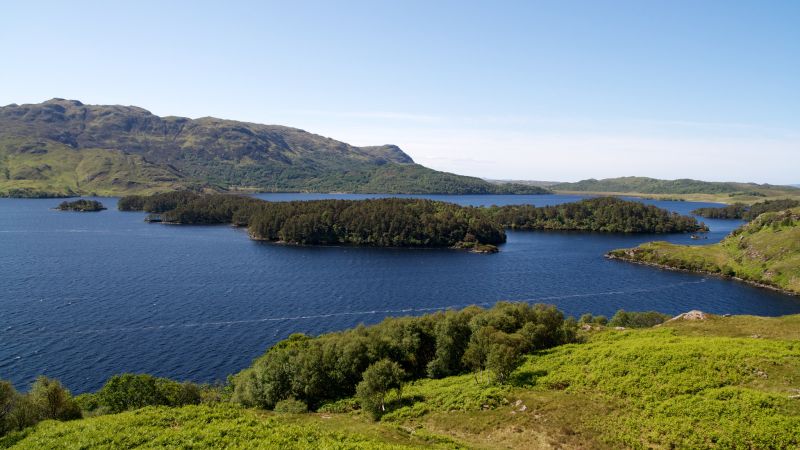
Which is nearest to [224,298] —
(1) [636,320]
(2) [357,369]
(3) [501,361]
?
(2) [357,369]

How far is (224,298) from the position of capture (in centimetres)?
13362

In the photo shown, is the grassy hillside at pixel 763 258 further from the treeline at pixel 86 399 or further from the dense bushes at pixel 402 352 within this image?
the treeline at pixel 86 399

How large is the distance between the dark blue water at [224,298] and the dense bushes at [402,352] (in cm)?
2308

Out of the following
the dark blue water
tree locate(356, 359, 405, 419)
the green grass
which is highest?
the green grass

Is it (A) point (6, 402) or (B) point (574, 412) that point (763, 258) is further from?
(A) point (6, 402)

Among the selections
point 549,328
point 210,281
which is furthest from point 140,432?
point 210,281

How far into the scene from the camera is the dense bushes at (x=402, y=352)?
6450cm

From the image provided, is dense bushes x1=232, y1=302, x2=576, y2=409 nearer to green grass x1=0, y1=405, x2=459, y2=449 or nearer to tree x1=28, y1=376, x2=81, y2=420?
green grass x1=0, y1=405, x2=459, y2=449

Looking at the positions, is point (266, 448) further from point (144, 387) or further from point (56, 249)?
point (56, 249)

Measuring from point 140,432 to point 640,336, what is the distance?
61108mm

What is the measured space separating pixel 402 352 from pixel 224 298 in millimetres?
→ 80159

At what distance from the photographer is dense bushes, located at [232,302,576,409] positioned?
6450 cm

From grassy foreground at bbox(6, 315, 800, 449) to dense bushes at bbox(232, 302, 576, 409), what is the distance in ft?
15.4

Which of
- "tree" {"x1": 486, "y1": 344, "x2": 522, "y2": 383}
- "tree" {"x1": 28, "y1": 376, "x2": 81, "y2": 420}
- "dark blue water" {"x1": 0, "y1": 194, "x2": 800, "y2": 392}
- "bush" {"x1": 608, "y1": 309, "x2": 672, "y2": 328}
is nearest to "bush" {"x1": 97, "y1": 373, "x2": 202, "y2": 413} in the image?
"tree" {"x1": 28, "y1": 376, "x2": 81, "y2": 420}
